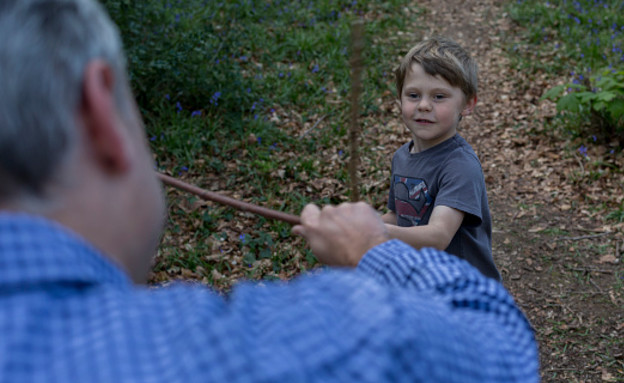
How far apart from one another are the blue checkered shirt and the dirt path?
3.52 m

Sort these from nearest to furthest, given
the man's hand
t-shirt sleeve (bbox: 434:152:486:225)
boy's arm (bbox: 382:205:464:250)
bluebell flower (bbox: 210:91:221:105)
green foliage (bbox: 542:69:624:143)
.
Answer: the man's hand < boy's arm (bbox: 382:205:464:250) < t-shirt sleeve (bbox: 434:152:486:225) < green foliage (bbox: 542:69:624:143) < bluebell flower (bbox: 210:91:221:105)

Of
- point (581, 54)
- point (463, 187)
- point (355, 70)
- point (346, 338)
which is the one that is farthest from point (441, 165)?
point (581, 54)

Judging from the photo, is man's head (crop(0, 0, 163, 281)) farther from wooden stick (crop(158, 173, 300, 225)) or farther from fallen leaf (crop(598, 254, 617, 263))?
fallen leaf (crop(598, 254, 617, 263))

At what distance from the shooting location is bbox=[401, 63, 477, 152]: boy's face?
254 centimetres

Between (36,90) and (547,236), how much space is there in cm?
510

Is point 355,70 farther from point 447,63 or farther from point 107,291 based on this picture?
point 447,63

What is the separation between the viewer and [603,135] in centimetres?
591

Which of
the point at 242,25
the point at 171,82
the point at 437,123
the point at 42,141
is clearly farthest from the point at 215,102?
the point at 42,141

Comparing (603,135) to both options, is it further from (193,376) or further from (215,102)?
(193,376)

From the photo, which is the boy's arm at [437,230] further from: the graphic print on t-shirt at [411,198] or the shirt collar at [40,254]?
the shirt collar at [40,254]

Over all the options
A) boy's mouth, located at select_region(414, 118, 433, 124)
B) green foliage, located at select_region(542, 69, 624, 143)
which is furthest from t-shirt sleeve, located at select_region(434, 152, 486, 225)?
green foliage, located at select_region(542, 69, 624, 143)

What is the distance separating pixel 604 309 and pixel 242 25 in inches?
229

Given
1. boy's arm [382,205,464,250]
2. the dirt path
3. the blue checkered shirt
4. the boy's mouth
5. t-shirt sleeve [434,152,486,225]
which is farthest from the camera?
the dirt path

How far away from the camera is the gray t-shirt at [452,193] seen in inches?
90.8
